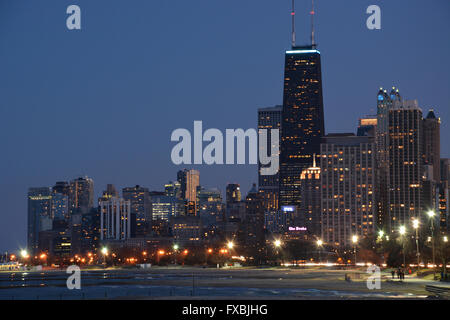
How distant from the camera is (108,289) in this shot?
81.9 metres
